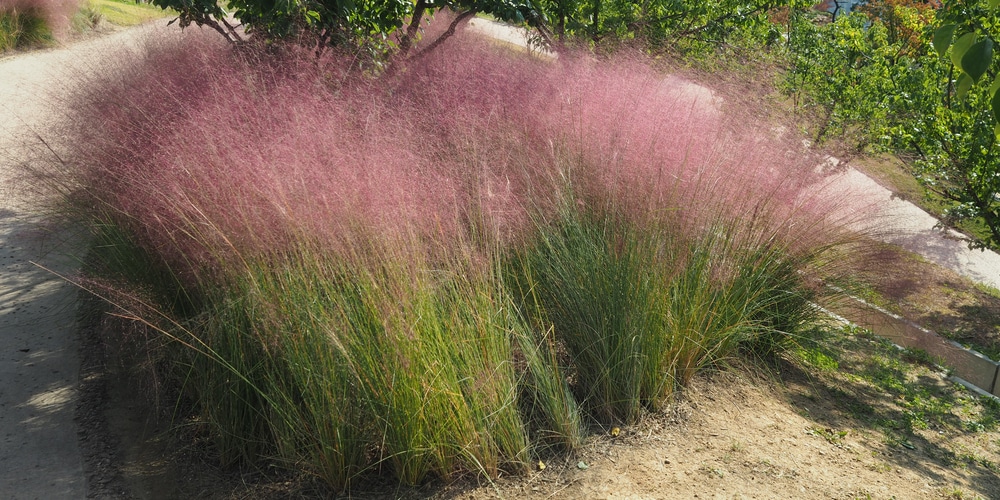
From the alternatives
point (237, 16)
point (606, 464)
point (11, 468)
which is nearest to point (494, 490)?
point (606, 464)

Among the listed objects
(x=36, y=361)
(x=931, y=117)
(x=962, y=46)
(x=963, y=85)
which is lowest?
(x=36, y=361)

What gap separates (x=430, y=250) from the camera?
3.42m

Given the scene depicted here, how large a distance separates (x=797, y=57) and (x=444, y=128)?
183 inches

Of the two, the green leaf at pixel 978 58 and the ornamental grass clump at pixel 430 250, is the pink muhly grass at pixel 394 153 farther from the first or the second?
the green leaf at pixel 978 58

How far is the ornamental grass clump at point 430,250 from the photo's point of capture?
3129 millimetres

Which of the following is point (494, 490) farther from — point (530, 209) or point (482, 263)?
point (530, 209)

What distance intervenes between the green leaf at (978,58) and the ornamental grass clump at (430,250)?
69.7 inches

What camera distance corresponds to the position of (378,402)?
3.05 metres

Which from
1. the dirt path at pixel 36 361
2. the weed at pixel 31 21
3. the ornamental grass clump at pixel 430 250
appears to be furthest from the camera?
the weed at pixel 31 21

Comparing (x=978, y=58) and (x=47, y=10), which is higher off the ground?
(x=978, y=58)

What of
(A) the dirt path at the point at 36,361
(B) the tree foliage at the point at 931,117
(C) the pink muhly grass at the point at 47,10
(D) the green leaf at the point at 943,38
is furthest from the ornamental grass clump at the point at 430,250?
(C) the pink muhly grass at the point at 47,10

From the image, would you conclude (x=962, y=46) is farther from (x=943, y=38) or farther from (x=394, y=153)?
(x=394, y=153)

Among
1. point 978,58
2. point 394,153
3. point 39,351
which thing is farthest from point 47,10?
point 978,58

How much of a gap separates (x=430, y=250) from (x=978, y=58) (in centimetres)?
204
